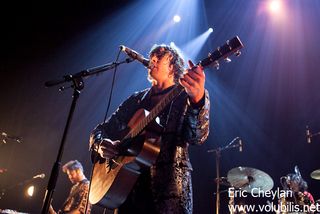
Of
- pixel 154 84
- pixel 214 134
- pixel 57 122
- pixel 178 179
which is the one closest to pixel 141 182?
pixel 178 179

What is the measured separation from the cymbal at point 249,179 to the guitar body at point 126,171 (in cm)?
503

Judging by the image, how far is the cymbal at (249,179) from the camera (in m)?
7.22

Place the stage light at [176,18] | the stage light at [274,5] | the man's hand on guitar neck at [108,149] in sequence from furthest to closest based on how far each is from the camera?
1. the stage light at [176,18]
2. the stage light at [274,5]
3. the man's hand on guitar neck at [108,149]

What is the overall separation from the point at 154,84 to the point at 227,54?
0.99 meters

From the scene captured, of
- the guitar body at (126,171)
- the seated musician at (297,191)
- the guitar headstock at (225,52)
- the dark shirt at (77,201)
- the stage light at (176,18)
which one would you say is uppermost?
the stage light at (176,18)

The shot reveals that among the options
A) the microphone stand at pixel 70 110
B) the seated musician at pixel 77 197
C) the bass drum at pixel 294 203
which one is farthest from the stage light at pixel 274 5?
the microphone stand at pixel 70 110

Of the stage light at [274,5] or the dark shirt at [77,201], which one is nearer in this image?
the dark shirt at [77,201]

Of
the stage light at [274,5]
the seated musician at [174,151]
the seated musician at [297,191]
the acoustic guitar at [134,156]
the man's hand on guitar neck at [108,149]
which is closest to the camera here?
the seated musician at [174,151]

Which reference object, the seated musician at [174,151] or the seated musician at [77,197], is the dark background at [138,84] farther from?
the seated musician at [174,151]

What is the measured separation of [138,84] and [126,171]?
7.50 meters

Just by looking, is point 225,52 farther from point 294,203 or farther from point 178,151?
point 294,203

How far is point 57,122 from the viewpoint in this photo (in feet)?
30.7

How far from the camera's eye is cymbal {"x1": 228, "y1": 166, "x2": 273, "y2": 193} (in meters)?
7.22

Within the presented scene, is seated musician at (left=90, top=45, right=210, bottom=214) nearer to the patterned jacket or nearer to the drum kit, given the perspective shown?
the patterned jacket
